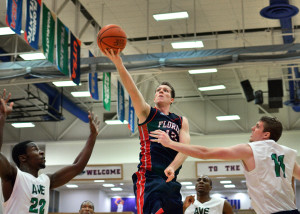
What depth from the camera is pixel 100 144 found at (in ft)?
81.1

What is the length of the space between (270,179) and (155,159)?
3.77 feet

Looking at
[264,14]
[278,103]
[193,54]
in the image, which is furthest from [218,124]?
[264,14]

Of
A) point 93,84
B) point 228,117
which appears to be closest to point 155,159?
point 93,84

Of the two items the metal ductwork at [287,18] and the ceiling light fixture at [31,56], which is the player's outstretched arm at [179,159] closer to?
the metal ductwork at [287,18]

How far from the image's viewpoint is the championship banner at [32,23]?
1072cm

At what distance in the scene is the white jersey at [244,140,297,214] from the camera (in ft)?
13.5

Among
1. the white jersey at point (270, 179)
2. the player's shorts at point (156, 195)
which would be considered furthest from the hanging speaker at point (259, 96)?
the white jersey at point (270, 179)

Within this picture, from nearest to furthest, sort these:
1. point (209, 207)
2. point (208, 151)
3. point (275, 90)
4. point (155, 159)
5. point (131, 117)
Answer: point (208, 151) → point (155, 159) → point (209, 207) → point (275, 90) → point (131, 117)

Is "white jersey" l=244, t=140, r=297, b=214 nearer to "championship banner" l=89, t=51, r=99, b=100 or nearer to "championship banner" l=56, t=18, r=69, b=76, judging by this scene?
"championship banner" l=56, t=18, r=69, b=76

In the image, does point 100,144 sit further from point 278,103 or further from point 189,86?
point 278,103

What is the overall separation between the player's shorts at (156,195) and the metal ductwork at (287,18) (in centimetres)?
872

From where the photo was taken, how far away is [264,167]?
416cm

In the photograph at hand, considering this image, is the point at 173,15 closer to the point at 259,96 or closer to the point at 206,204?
the point at 259,96

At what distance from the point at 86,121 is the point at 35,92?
10.7ft
